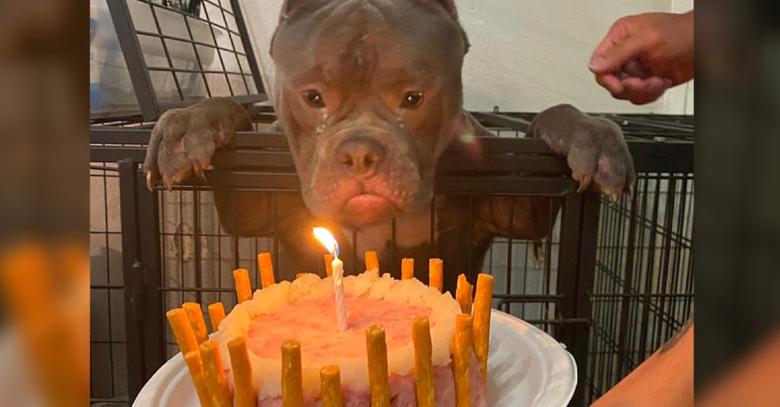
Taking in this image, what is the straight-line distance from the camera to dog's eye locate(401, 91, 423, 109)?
72 cm

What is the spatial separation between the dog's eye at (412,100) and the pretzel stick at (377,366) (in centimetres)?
36

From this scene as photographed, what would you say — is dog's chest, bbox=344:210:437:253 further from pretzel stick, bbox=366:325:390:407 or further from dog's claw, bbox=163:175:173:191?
pretzel stick, bbox=366:325:390:407

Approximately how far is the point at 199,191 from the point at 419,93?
246 mm

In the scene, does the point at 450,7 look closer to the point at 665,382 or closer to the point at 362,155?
the point at 362,155

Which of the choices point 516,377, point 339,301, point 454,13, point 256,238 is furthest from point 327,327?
point 454,13

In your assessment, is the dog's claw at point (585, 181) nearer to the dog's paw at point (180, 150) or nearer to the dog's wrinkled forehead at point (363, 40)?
the dog's wrinkled forehead at point (363, 40)

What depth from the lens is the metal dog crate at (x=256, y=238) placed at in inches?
27.0

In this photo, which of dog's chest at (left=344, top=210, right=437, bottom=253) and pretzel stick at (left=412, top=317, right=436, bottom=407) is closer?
pretzel stick at (left=412, top=317, right=436, bottom=407)

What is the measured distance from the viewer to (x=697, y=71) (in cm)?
26

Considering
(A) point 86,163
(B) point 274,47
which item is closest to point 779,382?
(A) point 86,163

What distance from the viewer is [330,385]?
0.40m

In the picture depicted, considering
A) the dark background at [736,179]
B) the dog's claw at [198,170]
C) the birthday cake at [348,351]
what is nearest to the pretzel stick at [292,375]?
the birthday cake at [348,351]

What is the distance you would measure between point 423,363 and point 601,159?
374 mm

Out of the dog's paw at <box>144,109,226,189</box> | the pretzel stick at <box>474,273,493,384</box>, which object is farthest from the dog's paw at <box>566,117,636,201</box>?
the dog's paw at <box>144,109,226,189</box>
